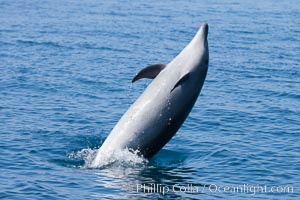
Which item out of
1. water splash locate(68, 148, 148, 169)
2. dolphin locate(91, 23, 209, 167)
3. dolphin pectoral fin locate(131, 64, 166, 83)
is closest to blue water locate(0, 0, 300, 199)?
water splash locate(68, 148, 148, 169)

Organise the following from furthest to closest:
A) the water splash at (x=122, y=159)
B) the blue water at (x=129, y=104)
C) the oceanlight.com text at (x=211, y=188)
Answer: the water splash at (x=122, y=159), the blue water at (x=129, y=104), the oceanlight.com text at (x=211, y=188)

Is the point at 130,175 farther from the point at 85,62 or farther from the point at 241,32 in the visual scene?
the point at 241,32

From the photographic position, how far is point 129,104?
29203 millimetres

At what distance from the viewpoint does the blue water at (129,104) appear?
61.5 ft

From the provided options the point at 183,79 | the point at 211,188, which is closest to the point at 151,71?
the point at 183,79

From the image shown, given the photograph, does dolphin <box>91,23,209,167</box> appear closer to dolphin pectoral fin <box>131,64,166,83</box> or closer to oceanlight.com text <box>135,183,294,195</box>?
dolphin pectoral fin <box>131,64,166,83</box>

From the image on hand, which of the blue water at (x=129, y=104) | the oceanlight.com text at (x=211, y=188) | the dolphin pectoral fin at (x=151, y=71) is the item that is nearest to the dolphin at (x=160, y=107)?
the dolphin pectoral fin at (x=151, y=71)

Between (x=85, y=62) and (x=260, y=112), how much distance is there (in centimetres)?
1350

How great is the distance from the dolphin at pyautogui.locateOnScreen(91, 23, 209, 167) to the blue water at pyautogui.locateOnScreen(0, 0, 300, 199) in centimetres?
55

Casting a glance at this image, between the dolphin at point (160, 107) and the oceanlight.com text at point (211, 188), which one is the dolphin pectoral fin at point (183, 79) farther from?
the oceanlight.com text at point (211, 188)

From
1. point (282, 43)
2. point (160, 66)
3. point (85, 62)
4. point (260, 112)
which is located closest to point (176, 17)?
point (282, 43)

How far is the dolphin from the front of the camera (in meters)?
19.2

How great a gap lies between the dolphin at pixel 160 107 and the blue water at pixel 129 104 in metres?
0.55

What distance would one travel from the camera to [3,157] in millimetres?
20266
